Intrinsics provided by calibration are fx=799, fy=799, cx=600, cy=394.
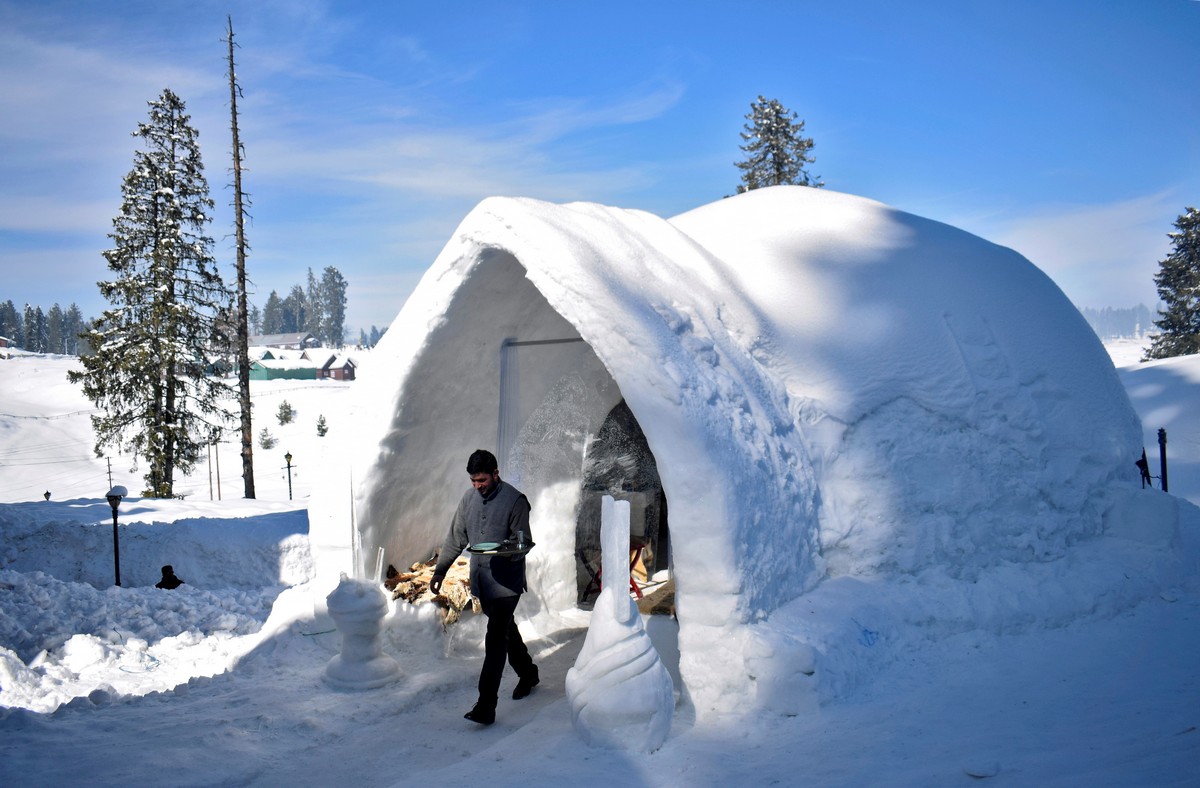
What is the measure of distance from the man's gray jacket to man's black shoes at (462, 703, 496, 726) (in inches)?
24.4

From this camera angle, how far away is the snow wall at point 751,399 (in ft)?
13.9

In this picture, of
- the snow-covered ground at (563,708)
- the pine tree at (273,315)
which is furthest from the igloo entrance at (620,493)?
the pine tree at (273,315)

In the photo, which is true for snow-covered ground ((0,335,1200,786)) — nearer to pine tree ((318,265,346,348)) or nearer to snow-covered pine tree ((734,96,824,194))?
snow-covered pine tree ((734,96,824,194))

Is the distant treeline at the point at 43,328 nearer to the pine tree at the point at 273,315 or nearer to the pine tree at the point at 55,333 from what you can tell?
the pine tree at the point at 55,333

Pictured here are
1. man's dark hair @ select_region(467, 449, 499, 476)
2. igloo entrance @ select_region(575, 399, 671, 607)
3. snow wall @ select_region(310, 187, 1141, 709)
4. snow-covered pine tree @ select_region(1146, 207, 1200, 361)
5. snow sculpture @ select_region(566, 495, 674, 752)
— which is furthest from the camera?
snow-covered pine tree @ select_region(1146, 207, 1200, 361)

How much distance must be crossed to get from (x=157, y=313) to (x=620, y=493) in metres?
16.7

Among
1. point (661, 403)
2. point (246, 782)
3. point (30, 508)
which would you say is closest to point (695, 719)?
point (661, 403)

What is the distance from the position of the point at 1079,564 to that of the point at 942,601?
50.7 inches

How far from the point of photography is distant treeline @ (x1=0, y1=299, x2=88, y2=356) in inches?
3216

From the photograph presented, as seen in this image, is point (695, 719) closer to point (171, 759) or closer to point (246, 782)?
point (246, 782)

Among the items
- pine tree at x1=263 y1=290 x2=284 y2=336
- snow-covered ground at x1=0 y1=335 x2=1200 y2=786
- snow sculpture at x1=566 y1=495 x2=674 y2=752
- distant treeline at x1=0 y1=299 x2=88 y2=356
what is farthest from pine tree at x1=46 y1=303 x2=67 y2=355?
snow sculpture at x1=566 y1=495 x2=674 y2=752

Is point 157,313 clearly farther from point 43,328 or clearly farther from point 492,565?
point 43,328

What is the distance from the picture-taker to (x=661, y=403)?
4188 millimetres

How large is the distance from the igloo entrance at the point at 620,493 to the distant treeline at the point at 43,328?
8698cm
